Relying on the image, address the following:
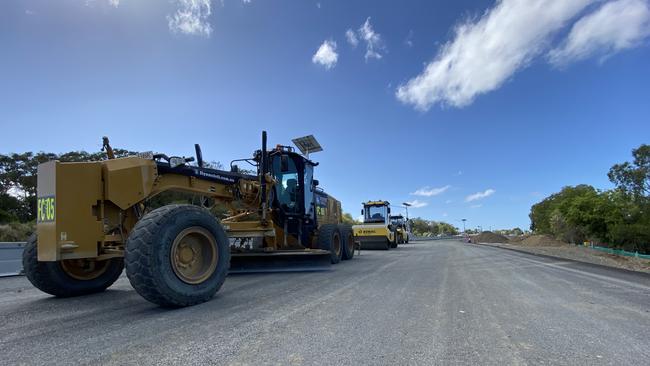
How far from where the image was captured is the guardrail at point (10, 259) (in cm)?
915

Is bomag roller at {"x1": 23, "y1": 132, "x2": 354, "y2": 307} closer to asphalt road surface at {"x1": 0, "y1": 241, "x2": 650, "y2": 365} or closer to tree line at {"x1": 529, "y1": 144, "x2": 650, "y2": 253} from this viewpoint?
asphalt road surface at {"x1": 0, "y1": 241, "x2": 650, "y2": 365}

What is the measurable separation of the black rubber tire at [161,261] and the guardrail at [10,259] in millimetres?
6468

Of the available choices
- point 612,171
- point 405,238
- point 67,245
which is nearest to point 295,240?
point 67,245

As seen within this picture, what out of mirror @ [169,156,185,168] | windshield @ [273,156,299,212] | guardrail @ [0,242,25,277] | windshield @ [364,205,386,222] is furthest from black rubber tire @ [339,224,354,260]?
windshield @ [364,205,386,222]

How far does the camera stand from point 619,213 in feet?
150

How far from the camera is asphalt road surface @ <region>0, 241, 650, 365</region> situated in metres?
3.33

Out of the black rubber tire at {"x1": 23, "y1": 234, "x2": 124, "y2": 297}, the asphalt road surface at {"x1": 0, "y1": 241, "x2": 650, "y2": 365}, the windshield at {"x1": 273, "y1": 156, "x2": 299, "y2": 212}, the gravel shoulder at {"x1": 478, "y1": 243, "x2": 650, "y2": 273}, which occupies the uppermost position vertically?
the windshield at {"x1": 273, "y1": 156, "x2": 299, "y2": 212}

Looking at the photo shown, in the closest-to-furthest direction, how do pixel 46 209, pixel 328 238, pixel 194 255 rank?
pixel 46 209 → pixel 194 255 → pixel 328 238

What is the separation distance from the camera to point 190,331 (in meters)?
3.98

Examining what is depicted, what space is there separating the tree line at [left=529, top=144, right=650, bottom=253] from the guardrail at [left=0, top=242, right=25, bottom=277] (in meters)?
47.7

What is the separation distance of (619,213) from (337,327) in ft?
172

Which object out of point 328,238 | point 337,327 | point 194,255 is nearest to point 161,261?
point 194,255

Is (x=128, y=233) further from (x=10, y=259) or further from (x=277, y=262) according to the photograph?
(x=10, y=259)

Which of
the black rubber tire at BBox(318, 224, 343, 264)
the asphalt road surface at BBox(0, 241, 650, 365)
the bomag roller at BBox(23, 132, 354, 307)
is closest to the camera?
the asphalt road surface at BBox(0, 241, 650, 365)
